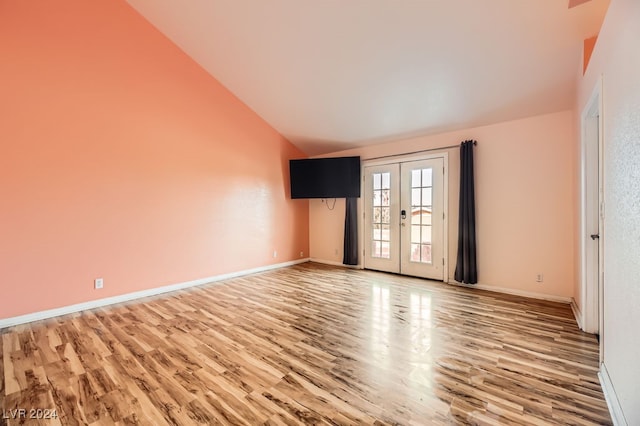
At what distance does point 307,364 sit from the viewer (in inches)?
83.4

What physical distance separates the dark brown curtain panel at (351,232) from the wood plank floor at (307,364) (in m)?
2.04

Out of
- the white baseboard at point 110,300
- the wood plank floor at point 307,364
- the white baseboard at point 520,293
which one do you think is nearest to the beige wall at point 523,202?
the white baseboard at point 520,293

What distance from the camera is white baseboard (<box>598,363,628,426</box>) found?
4.73ft

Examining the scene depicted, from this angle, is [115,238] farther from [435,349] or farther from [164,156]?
[435,349]

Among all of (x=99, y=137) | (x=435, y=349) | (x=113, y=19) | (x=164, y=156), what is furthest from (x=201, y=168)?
(x=435, y=349)

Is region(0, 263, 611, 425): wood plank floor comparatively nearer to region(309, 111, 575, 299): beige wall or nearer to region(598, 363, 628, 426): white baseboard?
region(598, 363, 628, 426): white baseboard

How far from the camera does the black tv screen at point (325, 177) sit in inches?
212

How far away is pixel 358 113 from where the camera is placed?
4.39 m

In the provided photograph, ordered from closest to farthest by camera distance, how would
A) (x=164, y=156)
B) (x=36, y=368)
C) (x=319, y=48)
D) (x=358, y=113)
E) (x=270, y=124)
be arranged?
(x=36, y=368)
(x=319, y=48)
(x=164, y=156)
(x=358, y=113)
(x=270, y=124)

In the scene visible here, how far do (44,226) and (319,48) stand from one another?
387 cm

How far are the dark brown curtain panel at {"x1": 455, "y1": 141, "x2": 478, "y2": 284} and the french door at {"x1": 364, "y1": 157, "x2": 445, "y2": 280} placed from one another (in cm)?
33

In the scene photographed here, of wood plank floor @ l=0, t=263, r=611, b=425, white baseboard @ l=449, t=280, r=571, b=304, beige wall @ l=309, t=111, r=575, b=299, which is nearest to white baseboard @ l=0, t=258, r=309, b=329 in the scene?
wood plank floor @ l=0, t=263, r=611, b=425

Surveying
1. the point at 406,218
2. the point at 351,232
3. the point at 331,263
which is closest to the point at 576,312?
the point at 406,218

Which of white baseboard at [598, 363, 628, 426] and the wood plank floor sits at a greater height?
white baseboard at [598, 363, 628, 426]
